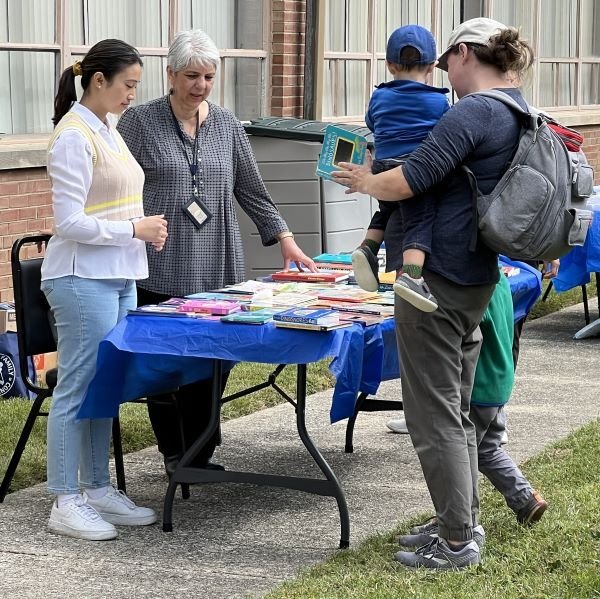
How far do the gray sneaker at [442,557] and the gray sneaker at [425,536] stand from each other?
0.07 metres

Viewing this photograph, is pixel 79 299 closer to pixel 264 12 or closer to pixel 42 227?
pixel 42 227

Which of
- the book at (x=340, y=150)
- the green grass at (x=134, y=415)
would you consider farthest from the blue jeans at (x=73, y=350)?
the book at (x=340, y=150)

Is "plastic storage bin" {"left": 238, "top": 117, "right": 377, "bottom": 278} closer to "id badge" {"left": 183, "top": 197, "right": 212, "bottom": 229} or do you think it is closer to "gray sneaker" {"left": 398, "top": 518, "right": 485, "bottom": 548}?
"id badge" {"left": 183, "top": 197, "right": 212, "bottom": 229}

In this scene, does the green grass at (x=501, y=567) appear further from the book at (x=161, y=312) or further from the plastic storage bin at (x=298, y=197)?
the plastic storage bin at (x=298, y=197)

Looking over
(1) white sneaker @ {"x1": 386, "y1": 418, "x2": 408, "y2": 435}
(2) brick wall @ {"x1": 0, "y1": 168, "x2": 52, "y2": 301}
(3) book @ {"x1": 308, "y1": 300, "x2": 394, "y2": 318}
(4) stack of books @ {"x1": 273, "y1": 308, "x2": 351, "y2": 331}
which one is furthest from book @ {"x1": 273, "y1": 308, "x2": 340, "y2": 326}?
(2) brick wall @ {"x1": 0, "y1": 168, "x2": 52, "y2": 301}

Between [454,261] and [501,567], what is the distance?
43.1 inches

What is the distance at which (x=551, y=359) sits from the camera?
9.39 metres

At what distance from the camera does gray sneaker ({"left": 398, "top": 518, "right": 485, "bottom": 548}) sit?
5043 mm

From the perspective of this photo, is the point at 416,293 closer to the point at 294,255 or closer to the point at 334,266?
the point at 294,255

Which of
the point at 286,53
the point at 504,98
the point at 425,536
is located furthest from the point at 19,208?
the point at 504,98

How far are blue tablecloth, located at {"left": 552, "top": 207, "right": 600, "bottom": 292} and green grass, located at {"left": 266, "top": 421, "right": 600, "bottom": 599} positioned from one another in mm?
4031

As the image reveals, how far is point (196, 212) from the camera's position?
611 cm

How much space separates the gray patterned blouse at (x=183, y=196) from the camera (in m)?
6.09

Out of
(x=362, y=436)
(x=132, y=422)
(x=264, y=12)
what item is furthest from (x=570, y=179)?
(x=264, y=12)
